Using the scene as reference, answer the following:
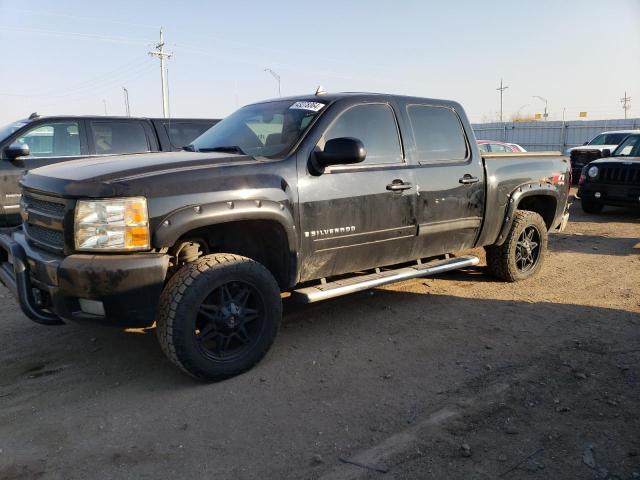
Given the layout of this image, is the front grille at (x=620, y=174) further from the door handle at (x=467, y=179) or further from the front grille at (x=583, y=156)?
the door handle at (x=467, y=179)

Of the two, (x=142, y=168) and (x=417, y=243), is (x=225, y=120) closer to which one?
(x=142, y=168)

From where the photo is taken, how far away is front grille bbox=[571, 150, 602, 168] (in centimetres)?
1467

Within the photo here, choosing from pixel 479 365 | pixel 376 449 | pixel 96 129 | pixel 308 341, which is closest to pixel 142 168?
pixel 308 341

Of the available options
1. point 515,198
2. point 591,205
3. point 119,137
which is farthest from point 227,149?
point 591,205

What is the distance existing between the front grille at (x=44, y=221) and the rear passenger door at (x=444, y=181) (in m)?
2.77

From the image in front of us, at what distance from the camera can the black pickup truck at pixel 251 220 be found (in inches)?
121

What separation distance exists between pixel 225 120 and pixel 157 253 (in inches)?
78.2

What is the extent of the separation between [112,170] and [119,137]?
4.49 metres

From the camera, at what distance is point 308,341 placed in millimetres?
4172

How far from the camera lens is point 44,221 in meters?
3.36

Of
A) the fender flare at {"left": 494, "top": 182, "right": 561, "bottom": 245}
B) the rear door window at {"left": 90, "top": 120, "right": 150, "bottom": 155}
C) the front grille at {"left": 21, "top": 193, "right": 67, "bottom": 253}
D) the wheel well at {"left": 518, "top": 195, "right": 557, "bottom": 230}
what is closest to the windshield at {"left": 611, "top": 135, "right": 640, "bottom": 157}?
the wheel well at {"left": 518, "top": 195, "right": 557, "bottom": 230}

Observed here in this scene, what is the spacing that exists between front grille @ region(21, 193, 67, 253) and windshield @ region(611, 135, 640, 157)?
37.5 ft

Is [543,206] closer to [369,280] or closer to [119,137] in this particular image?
[369,280]

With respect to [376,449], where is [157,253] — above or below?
above
